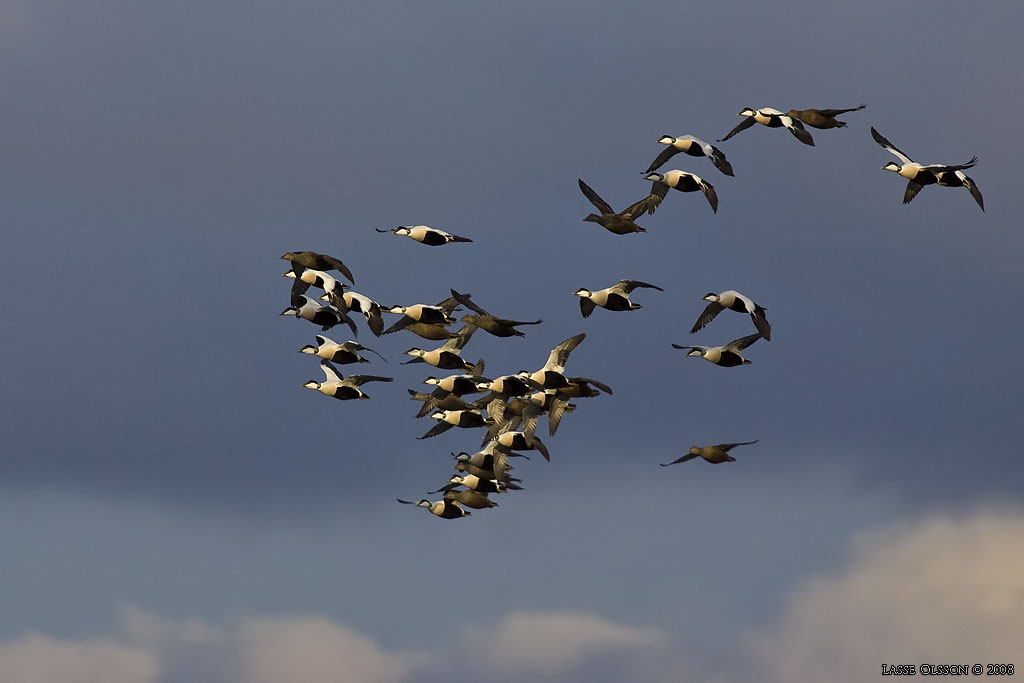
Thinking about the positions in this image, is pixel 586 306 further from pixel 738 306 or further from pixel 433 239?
pixel 738 306

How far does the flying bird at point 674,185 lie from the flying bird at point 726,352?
14.2 feet

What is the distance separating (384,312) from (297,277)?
2.92 metres

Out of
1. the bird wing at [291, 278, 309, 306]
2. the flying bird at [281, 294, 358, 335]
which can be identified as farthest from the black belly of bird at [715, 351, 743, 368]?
the bird wing at [291, 278, 309, 306]

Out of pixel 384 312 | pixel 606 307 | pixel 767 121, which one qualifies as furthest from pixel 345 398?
pixel 767 121

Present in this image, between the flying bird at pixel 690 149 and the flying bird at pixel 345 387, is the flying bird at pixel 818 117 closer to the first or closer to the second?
the flying bird at pixel 690 149

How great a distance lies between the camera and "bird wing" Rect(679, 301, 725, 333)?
62.4 meters

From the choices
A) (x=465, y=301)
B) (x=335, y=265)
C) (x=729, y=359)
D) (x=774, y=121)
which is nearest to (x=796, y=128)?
(x=774, y=121)

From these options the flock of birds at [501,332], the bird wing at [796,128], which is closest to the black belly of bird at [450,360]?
the flock of birds at [501,332]

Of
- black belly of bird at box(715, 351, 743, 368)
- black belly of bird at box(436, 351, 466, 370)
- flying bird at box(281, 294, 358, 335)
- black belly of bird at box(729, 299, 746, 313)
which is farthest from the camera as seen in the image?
black belly of bird at box(436, 351, 466, 370)

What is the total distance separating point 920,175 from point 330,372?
18.9 metres

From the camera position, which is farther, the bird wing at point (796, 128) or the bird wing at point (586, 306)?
the bird wing at point (586, 306)

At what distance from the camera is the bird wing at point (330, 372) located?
2657 inches

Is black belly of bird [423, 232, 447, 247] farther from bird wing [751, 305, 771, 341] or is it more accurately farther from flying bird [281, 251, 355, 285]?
bird wing [751, 305, 771, 341]

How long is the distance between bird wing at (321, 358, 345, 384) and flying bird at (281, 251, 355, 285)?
322cm
